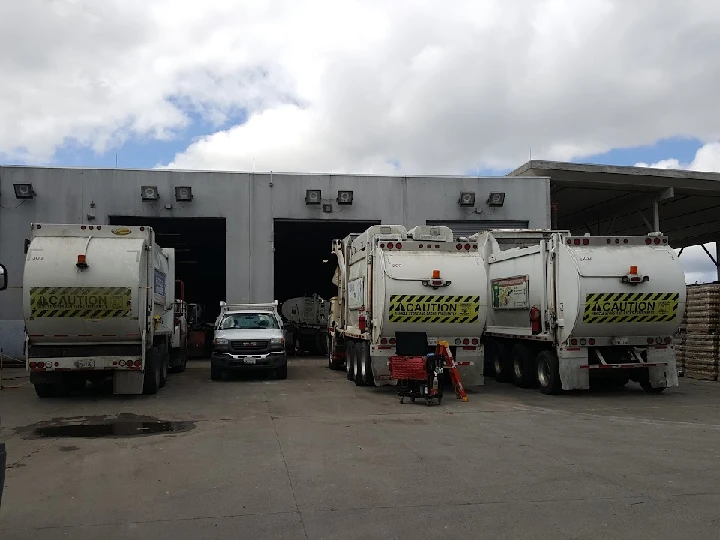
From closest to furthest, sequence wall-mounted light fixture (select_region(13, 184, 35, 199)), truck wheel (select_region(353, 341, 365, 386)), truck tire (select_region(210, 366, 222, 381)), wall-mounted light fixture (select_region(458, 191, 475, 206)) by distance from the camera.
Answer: truck wheel (select_region(353, 341, 365, 386)) < truck tire (select_region(210, 366, 222, 381)) < wall-mounted light fixture (select_region(13, 184, 35, 199)) < wall-mounted light fixture (select_region(458, 191, 475, 206))

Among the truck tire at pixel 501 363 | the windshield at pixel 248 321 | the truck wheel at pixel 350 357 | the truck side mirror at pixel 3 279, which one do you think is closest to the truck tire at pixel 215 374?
the windshield at pixel 248 321

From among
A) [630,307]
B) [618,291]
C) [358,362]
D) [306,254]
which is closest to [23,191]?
[358,362]

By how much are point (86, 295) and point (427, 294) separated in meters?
6.86

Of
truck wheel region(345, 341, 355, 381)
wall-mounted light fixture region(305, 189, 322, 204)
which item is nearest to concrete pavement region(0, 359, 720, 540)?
truck wheel region(345, 341, 355, 381)

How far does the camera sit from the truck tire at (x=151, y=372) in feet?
47.1

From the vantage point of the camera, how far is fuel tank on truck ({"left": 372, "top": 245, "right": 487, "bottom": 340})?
14.2m

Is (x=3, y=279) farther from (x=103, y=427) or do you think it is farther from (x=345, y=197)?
(x=345, y=197)

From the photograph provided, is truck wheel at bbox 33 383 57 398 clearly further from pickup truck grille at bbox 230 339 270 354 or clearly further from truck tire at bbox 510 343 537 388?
truck tire at bbox 510 343 537 388

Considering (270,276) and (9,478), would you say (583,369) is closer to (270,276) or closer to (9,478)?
(9,478)

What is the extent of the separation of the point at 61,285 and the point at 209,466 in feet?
22.6

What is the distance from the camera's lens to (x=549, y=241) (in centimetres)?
1466

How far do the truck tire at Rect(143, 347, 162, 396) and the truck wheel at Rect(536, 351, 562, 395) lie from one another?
847 cm

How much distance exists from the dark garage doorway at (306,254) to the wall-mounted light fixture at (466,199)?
350cm

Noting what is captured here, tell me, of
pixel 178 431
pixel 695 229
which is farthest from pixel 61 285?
pixel 695 229
